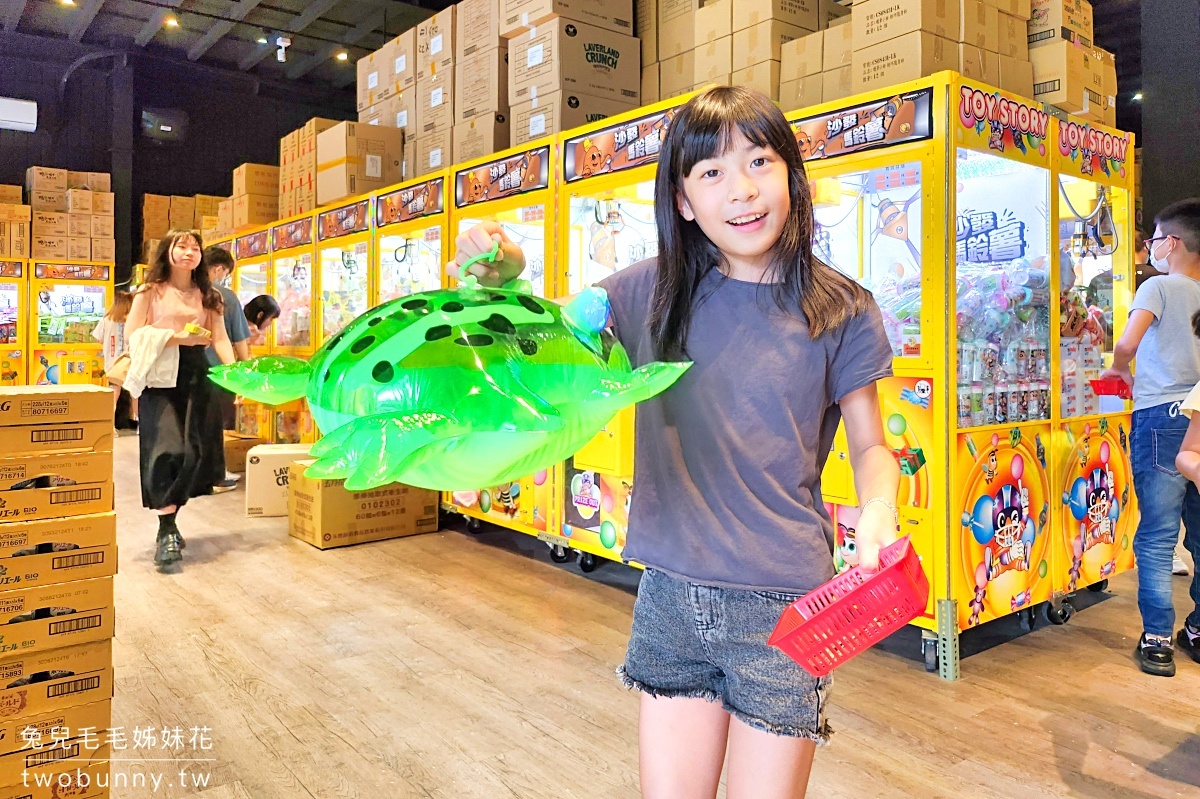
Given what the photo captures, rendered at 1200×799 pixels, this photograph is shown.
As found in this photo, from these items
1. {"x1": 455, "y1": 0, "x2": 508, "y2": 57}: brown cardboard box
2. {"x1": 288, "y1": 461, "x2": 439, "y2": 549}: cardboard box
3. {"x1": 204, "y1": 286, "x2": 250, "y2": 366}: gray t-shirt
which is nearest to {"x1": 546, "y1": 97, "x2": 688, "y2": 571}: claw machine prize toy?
{"x1": 288, "y1": 461, "x2": 439, "y2": 549}: cardboard box

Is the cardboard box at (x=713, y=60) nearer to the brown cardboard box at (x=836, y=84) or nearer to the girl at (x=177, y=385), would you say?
the brown cardboard box at (x=836, y=84)

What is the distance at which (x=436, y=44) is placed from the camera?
489cm

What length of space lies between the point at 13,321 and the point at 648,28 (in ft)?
28.4

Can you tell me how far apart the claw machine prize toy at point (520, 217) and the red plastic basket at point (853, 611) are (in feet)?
9.41

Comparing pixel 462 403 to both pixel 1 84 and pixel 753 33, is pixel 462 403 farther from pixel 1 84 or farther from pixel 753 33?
pixel 1 84

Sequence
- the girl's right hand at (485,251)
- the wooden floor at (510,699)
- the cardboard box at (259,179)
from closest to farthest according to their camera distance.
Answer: the girl's right hand at (485,251)
the wooden floor at (510,699)
the cardboard box at (259,179)

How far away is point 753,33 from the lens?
3.38 metres

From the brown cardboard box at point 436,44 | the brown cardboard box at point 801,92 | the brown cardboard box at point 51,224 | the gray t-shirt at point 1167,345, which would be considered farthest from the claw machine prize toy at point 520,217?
the brown cardboard box at point 51,224

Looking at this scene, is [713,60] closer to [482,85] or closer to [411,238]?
[482,85]

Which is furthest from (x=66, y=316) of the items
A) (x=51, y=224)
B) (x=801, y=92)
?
(x=801, y=92)

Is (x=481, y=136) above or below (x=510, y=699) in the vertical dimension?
above

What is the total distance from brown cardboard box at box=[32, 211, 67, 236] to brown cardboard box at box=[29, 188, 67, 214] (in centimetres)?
6

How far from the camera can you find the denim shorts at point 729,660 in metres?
1.02

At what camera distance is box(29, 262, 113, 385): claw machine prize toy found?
31.4 feet
